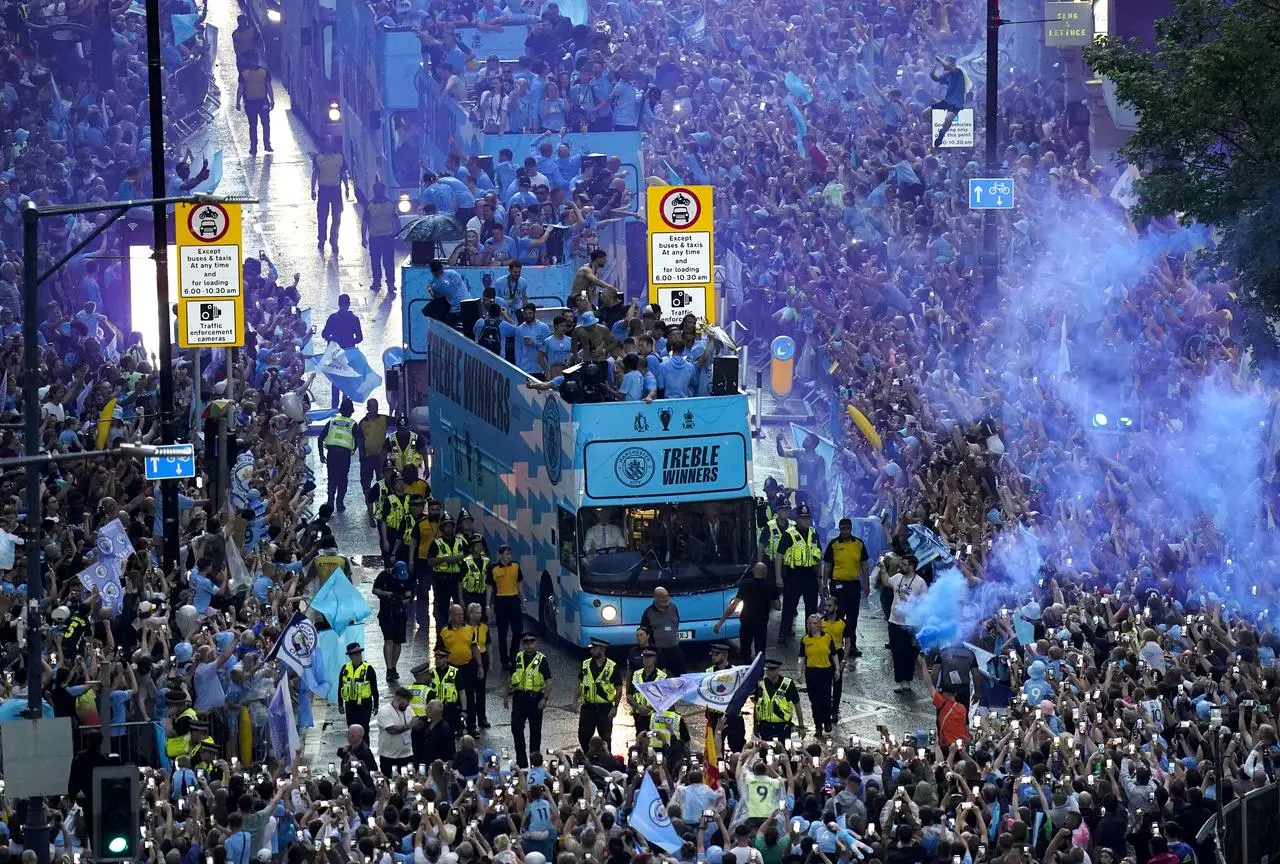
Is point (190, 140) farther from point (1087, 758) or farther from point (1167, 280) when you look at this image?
point (1087, 758)

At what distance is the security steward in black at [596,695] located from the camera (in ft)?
71.0

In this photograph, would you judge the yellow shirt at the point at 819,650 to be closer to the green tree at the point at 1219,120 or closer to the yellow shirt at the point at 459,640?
the yellow shirt at the point at 459,640

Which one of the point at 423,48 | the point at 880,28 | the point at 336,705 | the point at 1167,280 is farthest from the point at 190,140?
the point at 336,705

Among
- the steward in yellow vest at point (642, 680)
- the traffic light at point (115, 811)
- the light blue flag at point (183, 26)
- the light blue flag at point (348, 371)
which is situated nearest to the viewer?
the traffic light at point (115, 811)

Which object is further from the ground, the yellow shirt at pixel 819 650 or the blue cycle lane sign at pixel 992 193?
the blue cycle lane sign at pixel 992 193

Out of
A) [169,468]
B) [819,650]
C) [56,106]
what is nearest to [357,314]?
[56,106]

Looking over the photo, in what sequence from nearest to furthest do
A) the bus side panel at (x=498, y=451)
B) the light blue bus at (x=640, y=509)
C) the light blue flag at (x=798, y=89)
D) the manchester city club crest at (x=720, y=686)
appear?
the manchester city club crest at (x=720, y=686) → the light blue bus at (x=640, y=509) → the bus side panel at (x=498, y=451) → the light blue flag at (x=798, y=89)

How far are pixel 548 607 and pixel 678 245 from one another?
4.06 metres

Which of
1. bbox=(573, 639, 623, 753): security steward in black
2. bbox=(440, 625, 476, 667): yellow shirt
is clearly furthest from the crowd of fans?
bbox=(440, 625, 476, 667): yellow shirt

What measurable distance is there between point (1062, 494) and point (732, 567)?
143 inches

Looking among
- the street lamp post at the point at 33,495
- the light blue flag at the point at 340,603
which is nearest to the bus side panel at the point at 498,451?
the light blue flag at the point at 340,603

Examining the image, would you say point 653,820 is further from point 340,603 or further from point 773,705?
point 340,603

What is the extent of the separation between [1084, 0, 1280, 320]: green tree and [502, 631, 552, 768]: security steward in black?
7.15m

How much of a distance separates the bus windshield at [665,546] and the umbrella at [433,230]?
10465 mm
